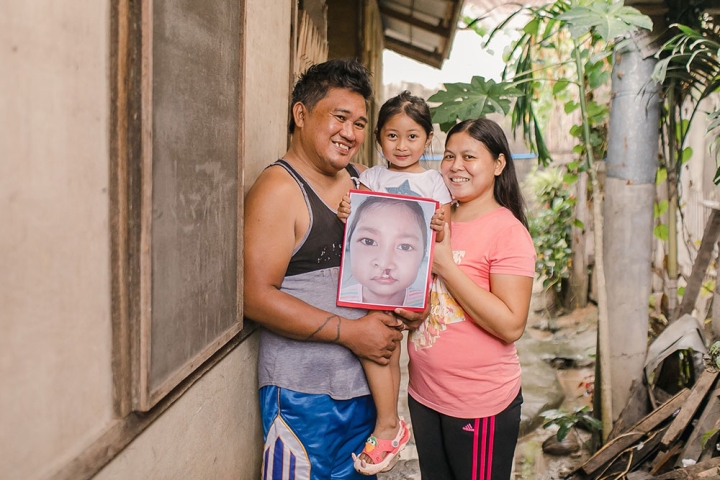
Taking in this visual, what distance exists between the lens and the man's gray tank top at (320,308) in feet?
6.33

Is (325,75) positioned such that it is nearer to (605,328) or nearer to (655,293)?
(605,328)

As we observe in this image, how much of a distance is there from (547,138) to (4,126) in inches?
302

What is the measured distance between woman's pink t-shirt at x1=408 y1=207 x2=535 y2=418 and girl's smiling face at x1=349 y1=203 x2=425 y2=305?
176 mm

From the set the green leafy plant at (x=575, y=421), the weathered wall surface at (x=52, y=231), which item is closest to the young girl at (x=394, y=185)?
the weathered wall surface at (x=52, y=231)

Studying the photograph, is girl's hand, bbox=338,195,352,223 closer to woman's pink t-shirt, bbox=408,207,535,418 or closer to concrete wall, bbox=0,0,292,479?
woman's pink t-shirt, bbox=408,207,535,418

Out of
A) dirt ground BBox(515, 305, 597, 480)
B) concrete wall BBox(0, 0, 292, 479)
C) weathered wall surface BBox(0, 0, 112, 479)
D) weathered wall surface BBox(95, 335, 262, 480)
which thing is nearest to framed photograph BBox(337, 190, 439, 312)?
weathered wall surface BBox(95, 335, 262, 480)

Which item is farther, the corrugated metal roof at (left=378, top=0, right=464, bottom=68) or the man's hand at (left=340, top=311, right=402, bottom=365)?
the corrugated metal roof at (left=378, top=0, right=464, bottom=68)

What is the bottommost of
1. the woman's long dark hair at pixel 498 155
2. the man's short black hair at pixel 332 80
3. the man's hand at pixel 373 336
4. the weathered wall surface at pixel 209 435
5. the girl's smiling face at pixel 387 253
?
the weathered wall surface at pixel 209 435

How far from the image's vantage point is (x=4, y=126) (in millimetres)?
784

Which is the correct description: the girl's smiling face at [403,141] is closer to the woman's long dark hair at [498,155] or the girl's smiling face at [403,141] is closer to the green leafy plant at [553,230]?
the woman's long dark hair at [498,155]

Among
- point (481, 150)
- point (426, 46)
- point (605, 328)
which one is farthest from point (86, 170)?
point (426, 46)

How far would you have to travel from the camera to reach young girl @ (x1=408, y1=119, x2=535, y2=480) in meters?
1.99

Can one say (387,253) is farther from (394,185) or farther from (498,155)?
(498,155)

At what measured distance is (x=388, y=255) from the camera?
2.02 metres
